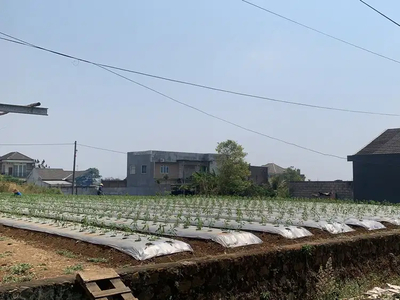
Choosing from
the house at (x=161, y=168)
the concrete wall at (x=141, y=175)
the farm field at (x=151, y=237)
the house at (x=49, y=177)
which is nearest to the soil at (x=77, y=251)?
the farm field at (x=151, y=237)

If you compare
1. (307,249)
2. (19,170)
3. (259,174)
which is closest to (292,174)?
(259,174)

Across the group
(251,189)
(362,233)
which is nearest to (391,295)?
(362,233)

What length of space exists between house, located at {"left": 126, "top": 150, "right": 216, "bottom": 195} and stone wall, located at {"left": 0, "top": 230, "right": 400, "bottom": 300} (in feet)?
96.7

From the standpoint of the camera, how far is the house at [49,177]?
48.9m

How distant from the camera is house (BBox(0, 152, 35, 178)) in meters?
52.8

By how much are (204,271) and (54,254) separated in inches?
80.0

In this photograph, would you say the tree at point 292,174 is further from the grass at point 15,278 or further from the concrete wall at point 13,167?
the grass at point 15,278

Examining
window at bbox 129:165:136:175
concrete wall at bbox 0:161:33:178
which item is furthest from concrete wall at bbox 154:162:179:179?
concrete wall at bbox 0:161:33:178

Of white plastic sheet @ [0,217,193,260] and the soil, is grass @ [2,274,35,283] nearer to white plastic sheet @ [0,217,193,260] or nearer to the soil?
the soil

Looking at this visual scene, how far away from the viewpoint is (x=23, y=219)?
356 inches

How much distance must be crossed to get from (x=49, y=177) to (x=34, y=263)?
49.2 metres

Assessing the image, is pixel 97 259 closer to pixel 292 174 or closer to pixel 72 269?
pixel 72 269

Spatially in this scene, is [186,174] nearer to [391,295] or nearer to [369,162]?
[369,162]

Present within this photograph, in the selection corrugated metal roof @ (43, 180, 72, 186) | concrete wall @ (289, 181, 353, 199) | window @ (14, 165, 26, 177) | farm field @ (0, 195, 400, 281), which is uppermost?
window @ (14, 165, 26, 177)
